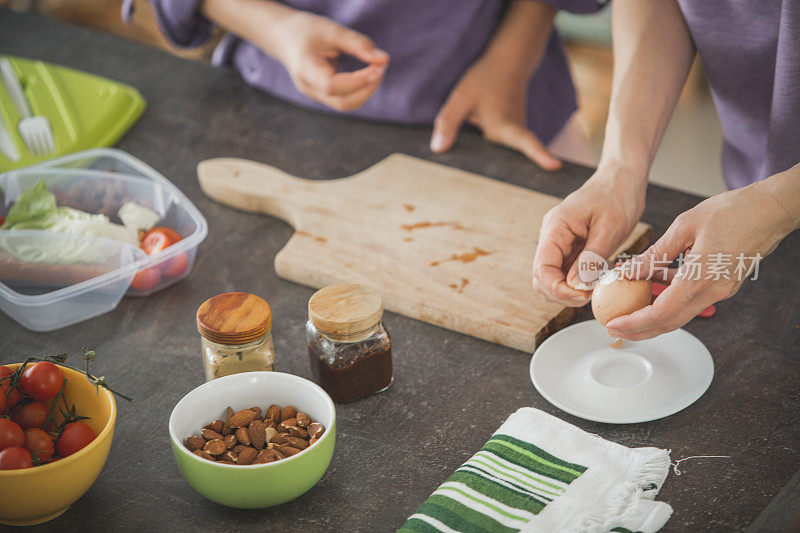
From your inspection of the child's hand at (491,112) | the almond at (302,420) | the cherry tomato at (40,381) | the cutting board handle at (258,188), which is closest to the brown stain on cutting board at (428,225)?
the cutting board handle at (258,188)

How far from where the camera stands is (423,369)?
43.4 inches

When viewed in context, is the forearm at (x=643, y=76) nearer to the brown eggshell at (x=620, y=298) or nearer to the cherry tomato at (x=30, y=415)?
the brown eggshell at (x=620, y=298)

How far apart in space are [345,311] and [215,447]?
0.22 metres

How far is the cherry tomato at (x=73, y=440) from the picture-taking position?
84 cm

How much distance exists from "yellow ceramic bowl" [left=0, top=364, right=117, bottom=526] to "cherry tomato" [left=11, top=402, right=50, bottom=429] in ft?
0.16

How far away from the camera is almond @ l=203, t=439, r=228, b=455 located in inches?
34.4

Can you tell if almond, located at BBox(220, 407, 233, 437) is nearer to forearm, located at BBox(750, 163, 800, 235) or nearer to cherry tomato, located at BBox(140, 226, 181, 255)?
cherry tomato, located at BBox(140, 226, 181, 255)

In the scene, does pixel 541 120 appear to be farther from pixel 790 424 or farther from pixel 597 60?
pixel 597 60

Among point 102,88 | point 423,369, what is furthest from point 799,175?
point 102,88

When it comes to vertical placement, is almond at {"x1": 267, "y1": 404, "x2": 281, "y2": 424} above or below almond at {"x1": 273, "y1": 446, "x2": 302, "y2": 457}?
below

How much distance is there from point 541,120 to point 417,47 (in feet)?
1.17

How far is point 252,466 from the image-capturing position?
32.6 inches

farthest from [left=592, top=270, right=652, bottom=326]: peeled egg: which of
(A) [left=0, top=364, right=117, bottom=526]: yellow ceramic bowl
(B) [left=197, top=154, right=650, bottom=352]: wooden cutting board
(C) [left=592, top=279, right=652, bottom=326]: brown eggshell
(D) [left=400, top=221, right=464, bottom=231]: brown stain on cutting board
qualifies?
(A) [left=0, top=364, right=117, bottom=526]: yellow ceramic bowl

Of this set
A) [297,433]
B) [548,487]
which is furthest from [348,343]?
[548,487]
